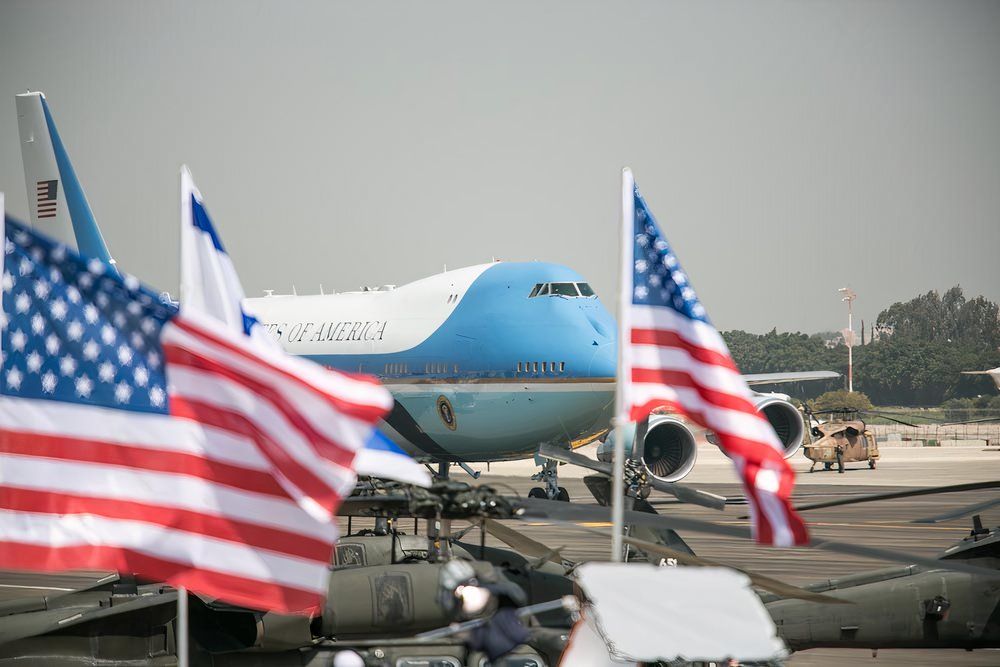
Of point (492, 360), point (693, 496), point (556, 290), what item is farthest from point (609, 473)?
point (556, 290)

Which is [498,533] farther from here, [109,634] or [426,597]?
[109,634]

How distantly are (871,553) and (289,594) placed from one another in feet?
10.9

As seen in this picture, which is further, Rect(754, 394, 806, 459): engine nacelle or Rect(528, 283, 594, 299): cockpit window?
Rect(754, 394, 806, 459): engine nacelle

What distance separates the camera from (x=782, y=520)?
8.23 m

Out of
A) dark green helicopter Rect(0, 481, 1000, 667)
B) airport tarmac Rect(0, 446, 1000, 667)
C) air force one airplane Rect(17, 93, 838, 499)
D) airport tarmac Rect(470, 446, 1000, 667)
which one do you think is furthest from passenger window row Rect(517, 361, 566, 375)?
dark green helicopter Rect(0, 481, 1000, 667)

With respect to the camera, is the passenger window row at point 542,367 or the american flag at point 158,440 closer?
the american flag at point 158,440

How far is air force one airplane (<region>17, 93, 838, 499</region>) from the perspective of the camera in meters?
30.3

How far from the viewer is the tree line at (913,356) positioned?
130m

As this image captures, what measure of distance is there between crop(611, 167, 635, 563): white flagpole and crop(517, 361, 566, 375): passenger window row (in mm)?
20713

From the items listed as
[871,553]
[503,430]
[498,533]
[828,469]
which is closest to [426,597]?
[498,533]

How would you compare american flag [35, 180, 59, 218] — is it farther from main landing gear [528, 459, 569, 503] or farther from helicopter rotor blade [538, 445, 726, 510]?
helicopter rotor blade [538, 445, 726, 510]

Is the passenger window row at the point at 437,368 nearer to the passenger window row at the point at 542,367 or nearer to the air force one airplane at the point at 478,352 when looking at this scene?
the air force one airplane at the point at 478,352

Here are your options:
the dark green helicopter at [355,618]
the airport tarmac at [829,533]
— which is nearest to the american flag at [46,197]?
the airport tarmac at [829,533]

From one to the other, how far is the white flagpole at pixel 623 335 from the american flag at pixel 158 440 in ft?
6.22
